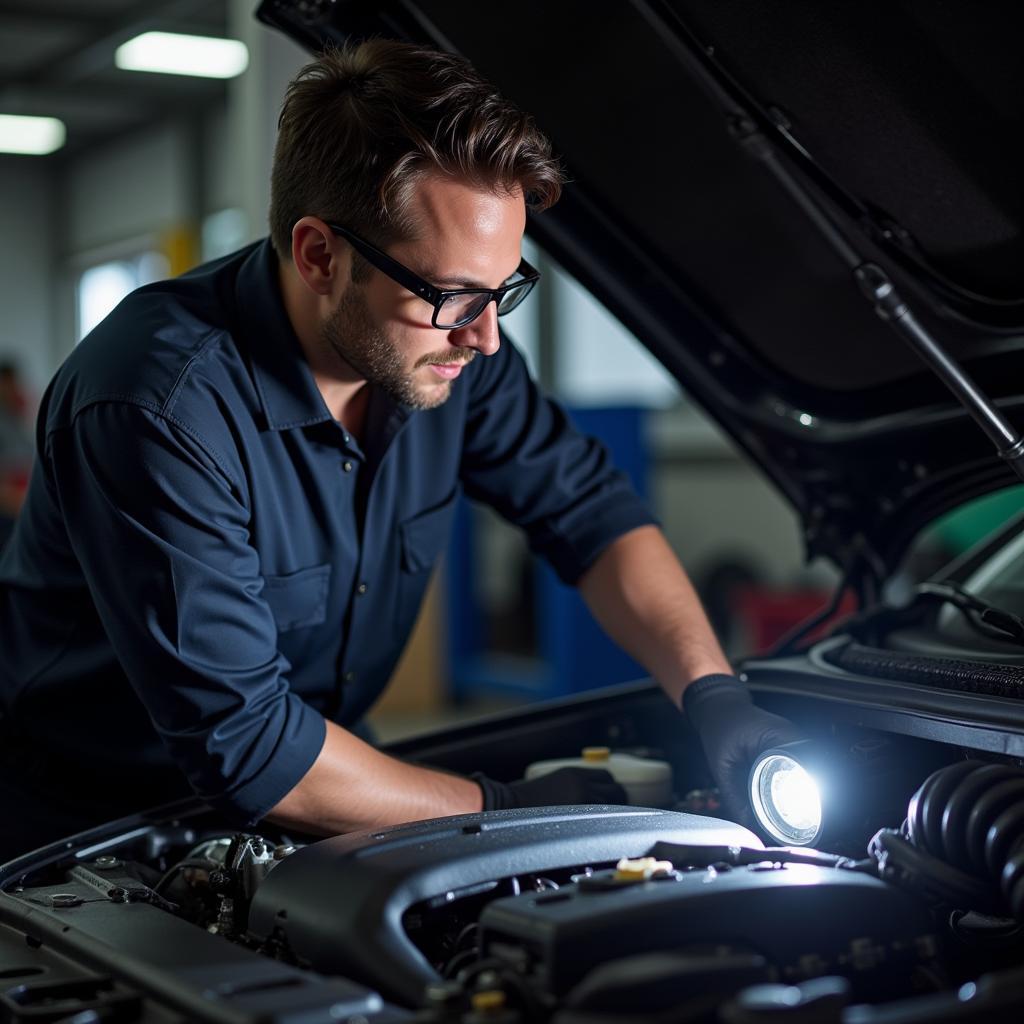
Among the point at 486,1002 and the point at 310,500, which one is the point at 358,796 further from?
the point at 486,1002

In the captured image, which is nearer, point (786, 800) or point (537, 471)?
point (786, 800)

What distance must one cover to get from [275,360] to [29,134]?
33.8ft

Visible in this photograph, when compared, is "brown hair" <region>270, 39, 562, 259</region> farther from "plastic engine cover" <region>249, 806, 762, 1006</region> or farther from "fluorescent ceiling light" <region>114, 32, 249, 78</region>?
"fluorescent ceiling light" <region>114, 32, 249, 78</region>

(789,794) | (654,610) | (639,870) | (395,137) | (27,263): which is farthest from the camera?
(27,263)

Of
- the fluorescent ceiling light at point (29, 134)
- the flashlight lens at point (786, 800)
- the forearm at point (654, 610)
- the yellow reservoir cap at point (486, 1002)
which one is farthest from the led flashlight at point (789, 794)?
the fluorescent ceiling light at point (29, 134)

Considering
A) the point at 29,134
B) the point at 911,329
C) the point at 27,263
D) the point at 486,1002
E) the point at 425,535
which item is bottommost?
the point at 486,1002

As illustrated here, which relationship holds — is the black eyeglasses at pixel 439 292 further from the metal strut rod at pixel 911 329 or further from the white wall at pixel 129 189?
the white wall at pixel 129 189

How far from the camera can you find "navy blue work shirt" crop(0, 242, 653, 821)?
1453 millimetres

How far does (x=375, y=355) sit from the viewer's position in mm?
1612

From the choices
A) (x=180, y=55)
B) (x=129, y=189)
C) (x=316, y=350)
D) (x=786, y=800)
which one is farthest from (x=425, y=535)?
(x=129, y=189)

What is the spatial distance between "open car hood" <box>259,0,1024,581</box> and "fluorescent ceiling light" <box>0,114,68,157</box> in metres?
9.65

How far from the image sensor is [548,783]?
61.0 inches

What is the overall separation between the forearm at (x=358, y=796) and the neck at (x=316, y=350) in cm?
45

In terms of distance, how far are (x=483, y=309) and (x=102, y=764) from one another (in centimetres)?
73
